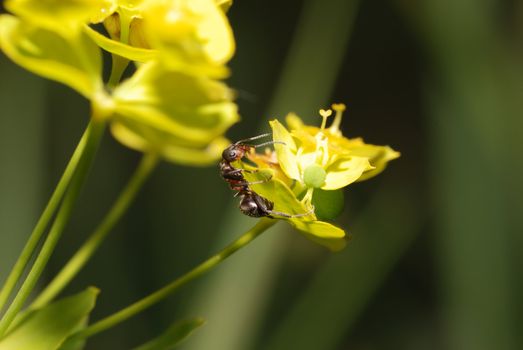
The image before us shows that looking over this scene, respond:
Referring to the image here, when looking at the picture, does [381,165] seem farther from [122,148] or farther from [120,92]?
[122,148]

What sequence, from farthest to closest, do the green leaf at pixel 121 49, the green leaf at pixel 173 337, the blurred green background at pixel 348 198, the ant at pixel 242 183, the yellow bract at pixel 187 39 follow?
1. the blurred green background at pixel 348 198
2. the ant at pixel 242 183
3. the green leaf at pixel 173 337
4. the green leaf at pixel 121 49
5. the yellow bract at pixel 187 39

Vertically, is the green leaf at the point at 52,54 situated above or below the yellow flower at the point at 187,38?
below

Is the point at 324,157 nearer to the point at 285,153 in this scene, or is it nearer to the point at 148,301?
the point at 285,153

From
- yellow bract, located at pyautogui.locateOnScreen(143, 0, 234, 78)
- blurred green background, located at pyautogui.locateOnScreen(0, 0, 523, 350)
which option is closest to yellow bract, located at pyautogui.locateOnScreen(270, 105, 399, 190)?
yellow bract, located at pyautogui.locateOnScreen(143, 0, 234, 78)

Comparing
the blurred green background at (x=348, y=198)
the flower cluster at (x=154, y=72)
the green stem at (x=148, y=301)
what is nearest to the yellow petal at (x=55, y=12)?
the flower cluster at (x=154, y=72)

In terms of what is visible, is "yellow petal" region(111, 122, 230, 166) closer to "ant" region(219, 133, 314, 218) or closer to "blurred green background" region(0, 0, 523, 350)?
"ant" region(219, 133, 314, 218)

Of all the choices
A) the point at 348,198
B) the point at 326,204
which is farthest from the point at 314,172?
the point at 348,198

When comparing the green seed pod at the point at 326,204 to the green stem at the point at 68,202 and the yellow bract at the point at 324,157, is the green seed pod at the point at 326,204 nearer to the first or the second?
the yellow bract at the point at 324,157
